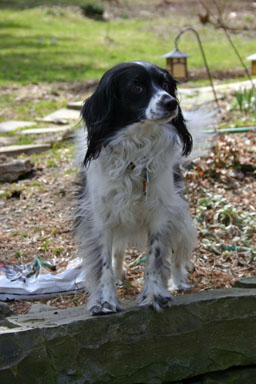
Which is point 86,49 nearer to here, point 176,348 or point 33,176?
point 33,176

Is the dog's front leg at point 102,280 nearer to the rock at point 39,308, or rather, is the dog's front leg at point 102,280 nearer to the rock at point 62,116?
the rock at point 39,308

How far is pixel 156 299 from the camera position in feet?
9.71

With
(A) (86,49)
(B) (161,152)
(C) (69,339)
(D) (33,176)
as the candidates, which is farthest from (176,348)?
(A) (86,49)

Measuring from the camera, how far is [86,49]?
15477 millimetres

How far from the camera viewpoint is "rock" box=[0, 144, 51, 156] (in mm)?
6445

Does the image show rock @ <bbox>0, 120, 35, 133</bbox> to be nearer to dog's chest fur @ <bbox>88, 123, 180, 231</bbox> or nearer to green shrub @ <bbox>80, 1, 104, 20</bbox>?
dog's chest fur @ <bbox>88, 123, 180, 231</bbox>

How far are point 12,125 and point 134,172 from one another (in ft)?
16.7

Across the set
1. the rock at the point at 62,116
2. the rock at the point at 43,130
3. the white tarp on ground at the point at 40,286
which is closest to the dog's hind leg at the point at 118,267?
the white tarp on ground at the point at 40,286

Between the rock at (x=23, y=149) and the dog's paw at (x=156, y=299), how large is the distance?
149 inches

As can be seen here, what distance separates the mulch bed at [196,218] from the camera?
4.02 metres

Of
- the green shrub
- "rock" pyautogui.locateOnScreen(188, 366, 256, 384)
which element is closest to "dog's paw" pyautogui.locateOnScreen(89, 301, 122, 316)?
"rock" pyautogui.locateOnScreen(188, 366, 256, 384)

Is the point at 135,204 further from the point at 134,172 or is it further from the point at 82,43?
the point at 82,43

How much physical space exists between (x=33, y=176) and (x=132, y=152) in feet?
10.1

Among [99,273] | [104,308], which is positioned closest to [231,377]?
[104,308]
